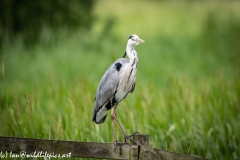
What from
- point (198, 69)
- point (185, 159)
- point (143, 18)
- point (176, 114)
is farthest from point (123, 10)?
point (185, 159)

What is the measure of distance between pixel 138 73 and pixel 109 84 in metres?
6.42

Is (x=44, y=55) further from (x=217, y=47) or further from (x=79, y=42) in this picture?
(x=217, y=47)

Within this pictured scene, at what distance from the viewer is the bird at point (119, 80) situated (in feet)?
11.1

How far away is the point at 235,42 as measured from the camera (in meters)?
12.1

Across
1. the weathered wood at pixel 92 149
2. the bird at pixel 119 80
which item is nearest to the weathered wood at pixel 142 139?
the weathered wood at pixel 92 149

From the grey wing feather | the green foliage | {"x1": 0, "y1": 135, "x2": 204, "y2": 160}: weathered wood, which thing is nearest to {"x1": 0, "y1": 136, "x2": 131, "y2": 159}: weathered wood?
{"x1": 0, "y1": 135, "x2": 204, "y2": 160}: weathered wood

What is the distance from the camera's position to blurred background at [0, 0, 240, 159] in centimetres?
464

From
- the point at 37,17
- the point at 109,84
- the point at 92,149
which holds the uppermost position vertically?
the point at 37,17

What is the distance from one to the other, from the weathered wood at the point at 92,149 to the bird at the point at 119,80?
0.30 m

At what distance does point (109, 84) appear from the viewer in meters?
3.56

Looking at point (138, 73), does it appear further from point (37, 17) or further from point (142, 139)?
point (142, 139)

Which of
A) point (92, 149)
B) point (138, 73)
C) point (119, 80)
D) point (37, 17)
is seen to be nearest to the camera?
point (92, 149)

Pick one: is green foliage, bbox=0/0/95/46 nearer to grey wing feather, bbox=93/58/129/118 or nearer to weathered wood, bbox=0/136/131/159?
grey wing feather, bbox=93/58/129/118

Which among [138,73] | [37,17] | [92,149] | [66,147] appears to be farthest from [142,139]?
[37,17]
